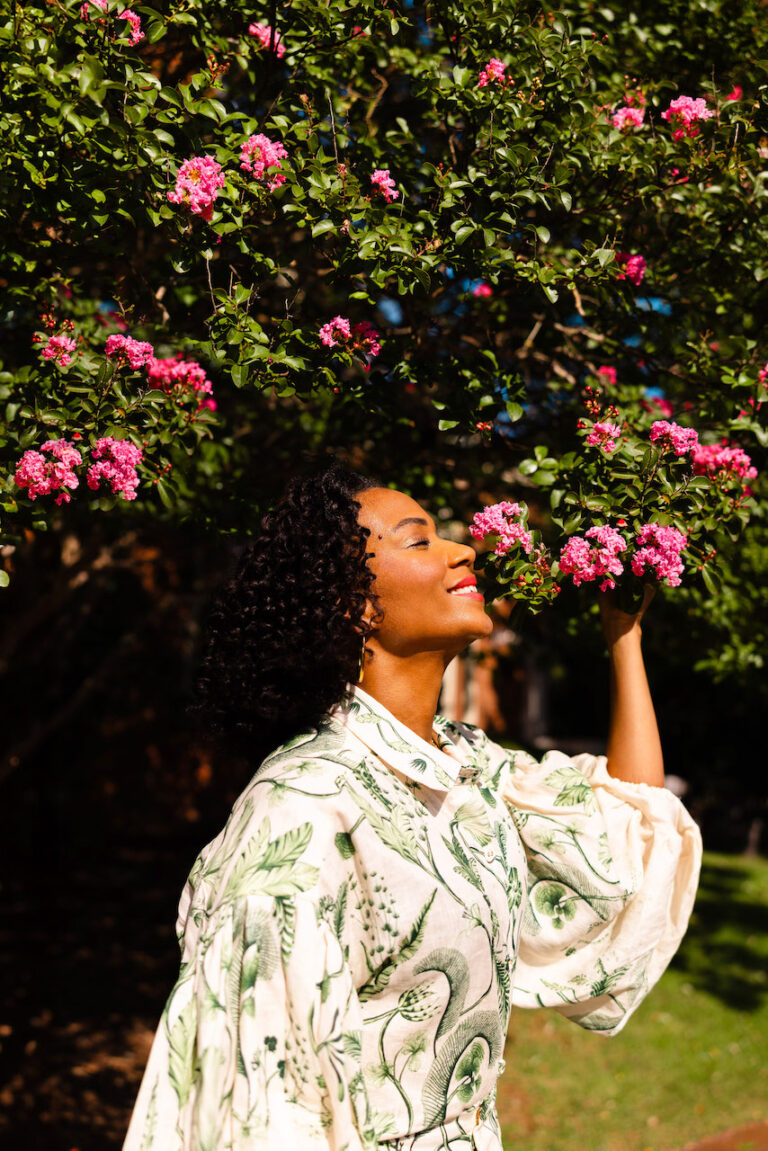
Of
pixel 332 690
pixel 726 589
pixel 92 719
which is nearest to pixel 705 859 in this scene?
pixel 92 719

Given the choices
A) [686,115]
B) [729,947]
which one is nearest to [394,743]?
[686,115]

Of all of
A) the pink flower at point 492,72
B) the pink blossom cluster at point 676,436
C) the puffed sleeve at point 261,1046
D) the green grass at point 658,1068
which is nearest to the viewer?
the puffed sleeve at point 261,1046

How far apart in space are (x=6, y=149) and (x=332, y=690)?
55.3 inches

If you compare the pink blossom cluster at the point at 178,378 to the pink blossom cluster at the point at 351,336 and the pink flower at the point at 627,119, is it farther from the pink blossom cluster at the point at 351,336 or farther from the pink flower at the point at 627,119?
the pink flower at the point at 627,119

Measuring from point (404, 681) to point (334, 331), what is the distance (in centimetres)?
89

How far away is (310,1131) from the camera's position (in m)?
1.74

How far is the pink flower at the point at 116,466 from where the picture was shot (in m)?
2.39

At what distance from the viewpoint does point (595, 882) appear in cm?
246

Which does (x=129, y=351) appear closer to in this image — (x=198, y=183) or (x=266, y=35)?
(x=198, y=183)

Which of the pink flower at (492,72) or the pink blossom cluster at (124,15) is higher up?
the pink flower at (492,72)

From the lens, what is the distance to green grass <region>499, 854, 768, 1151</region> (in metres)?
5.30

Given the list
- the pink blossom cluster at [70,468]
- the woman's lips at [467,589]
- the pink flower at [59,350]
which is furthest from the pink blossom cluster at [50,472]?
the woman's lips at [467,589]

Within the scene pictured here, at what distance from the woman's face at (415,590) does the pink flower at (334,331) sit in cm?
47

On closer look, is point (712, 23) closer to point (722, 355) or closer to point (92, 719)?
point (722, 355)
